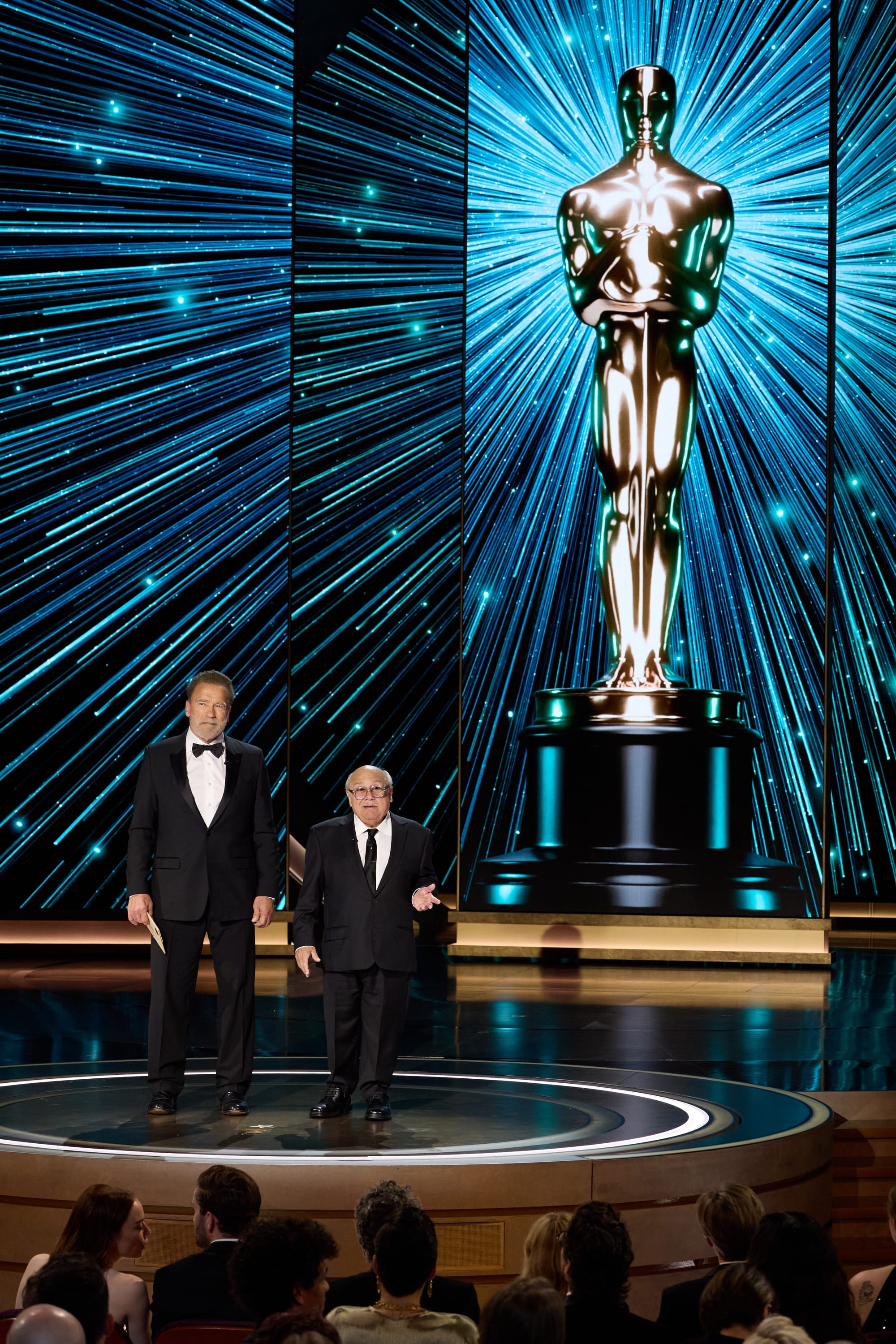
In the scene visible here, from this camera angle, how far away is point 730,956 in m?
8.66

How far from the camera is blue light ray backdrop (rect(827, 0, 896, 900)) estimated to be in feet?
33.0

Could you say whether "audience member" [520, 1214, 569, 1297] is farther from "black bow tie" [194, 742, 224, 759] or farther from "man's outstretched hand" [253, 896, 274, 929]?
"black bow tie" [194, 742, 224, 759]

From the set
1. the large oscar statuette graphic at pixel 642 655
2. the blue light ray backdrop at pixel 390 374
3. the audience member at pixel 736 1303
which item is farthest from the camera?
the blue light ray backdrop at pixel 390 374

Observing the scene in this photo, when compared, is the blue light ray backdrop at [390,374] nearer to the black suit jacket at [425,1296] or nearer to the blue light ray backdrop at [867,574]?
the blue light ray backdrop at [867,574]

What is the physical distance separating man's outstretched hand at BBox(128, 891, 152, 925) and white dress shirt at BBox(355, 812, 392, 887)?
1.80 feet

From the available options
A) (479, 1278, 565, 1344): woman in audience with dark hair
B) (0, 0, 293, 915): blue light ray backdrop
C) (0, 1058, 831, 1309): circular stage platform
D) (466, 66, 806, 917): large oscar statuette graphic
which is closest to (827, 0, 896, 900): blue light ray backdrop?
(466, 66, 806, 917): large oscar statuette graphic

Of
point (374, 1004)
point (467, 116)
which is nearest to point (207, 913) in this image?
point (374, 1004)

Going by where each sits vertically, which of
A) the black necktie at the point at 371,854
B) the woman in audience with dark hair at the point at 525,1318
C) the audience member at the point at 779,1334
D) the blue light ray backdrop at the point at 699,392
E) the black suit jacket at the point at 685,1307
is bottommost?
the black suit jacket at the point at 685,1307

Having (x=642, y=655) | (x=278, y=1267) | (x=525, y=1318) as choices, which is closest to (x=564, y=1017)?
(x=642, y=655)

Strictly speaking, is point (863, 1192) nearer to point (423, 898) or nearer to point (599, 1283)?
point (423, 898)

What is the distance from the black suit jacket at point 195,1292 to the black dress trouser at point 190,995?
140 centimetres

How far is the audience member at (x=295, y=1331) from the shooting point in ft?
6.04

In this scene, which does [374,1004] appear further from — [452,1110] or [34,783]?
[34,783]

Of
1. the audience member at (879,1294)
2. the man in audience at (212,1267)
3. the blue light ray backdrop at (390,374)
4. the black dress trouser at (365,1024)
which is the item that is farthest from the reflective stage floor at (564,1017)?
the man in audience at (212,1267)
